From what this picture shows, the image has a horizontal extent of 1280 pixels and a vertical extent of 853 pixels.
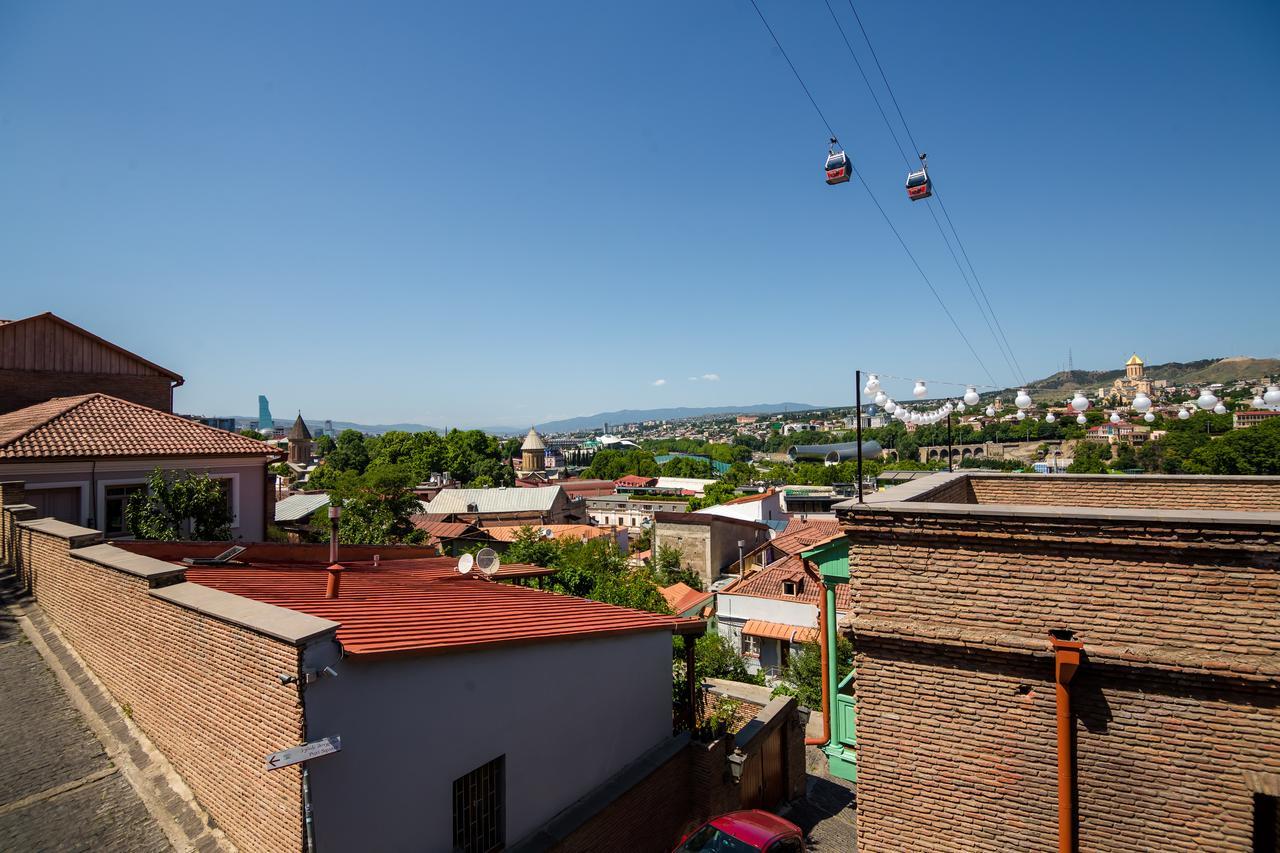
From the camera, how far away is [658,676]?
391 inches

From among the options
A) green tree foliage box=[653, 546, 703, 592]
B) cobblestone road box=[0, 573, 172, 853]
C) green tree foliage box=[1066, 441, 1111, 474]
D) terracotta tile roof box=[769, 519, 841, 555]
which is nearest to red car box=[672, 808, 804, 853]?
cobblestone road box=[0, 573, 172, 853]

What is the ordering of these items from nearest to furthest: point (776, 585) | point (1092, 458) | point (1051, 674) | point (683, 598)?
point (1051, 674), point (776, 585), point (683, 598), point (1092, 458)

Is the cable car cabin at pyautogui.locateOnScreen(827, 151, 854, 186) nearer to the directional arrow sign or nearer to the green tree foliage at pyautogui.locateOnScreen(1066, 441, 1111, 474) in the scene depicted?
the directional arrow sign

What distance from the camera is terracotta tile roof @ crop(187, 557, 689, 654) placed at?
19.8ft

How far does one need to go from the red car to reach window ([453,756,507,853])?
2494 millimetres

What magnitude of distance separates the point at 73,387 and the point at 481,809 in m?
17.8

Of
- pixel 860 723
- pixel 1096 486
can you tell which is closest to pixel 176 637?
pixel 860 723

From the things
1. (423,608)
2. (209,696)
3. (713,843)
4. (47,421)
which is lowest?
(713,843)

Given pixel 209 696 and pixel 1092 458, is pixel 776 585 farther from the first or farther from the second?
pixel 1092 458

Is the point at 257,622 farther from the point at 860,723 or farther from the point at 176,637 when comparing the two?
the point at 860,723

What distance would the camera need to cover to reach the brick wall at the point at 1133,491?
7.58 m

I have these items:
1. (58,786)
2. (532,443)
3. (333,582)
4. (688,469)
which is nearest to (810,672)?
(333,582)

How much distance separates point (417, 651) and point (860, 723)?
13.4 feet

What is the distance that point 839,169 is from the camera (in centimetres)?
1018
